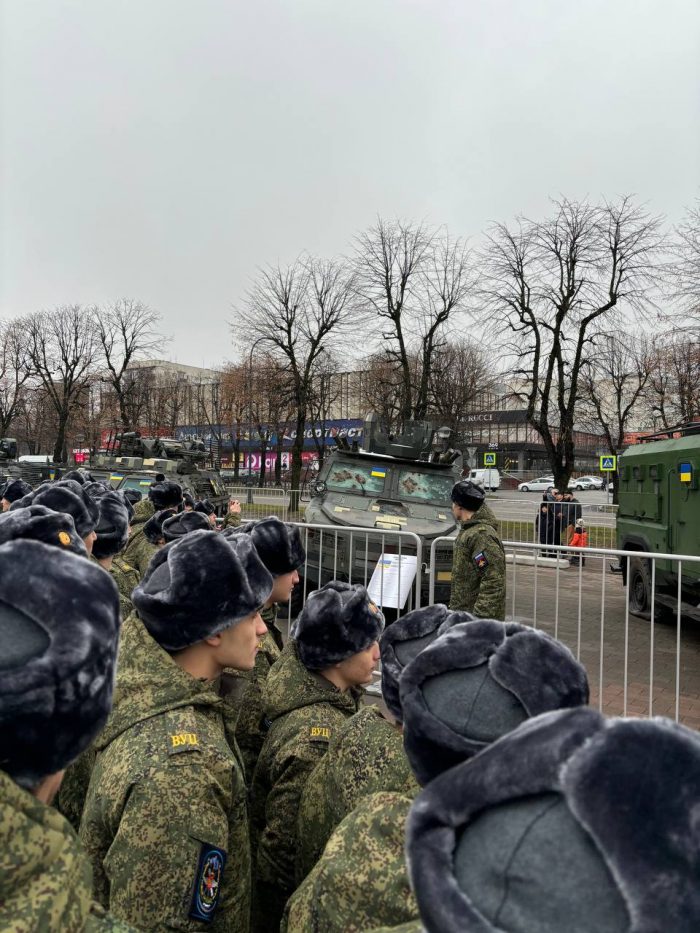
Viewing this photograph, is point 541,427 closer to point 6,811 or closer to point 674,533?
point 674,533

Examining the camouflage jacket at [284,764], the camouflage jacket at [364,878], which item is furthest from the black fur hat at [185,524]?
the camouflage jacket at [364,878]

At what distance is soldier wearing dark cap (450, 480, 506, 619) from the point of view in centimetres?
552

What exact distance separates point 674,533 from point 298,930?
767cm

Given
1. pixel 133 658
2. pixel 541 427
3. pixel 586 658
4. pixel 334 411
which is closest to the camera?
pixel 133 658

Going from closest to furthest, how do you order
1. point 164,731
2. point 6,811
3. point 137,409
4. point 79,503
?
1. point 6,811
2. point 164,731
3. point 79,503
4. point 137,409

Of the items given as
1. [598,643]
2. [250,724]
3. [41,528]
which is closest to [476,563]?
[598,643]

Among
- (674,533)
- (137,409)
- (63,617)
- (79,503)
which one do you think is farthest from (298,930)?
(137,409)

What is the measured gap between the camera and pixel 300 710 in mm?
2627

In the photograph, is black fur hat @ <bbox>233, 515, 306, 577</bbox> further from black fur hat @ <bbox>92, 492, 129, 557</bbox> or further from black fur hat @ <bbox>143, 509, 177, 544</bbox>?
black fur hat @ <bbox>143, 509, 177, 544</bbox>

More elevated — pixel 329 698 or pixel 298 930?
pixel 329 698

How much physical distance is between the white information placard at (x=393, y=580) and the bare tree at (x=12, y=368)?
35836 mm

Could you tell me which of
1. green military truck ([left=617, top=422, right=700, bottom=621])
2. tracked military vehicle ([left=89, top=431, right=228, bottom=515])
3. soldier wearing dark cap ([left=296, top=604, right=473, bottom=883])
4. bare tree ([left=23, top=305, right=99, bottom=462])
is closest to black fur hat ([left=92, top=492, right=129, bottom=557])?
soldier wearing dark cap ([left=296, top=604, right=473, bottom=883])

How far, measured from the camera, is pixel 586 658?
5887 millimetres

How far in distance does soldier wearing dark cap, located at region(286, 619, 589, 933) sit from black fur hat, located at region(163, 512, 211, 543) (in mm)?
2507
